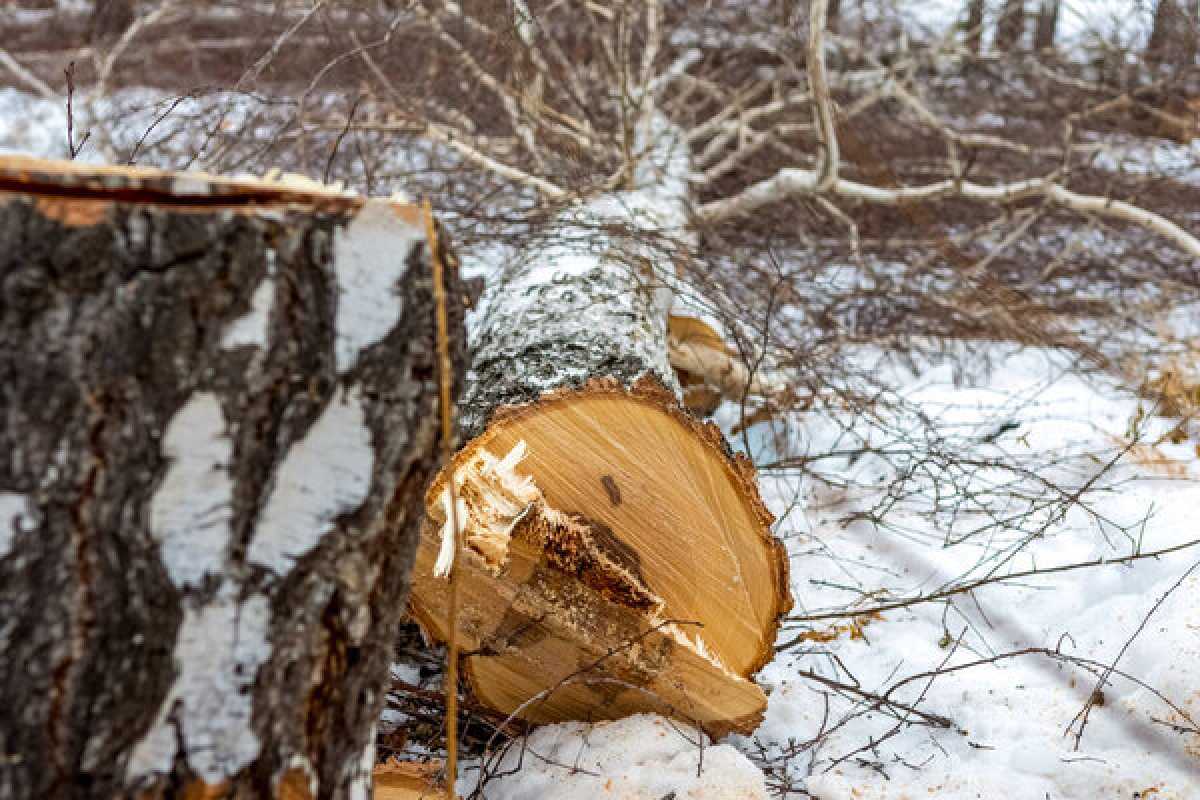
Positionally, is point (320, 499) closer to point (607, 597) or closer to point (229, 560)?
point (229, 560)

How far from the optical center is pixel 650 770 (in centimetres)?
149

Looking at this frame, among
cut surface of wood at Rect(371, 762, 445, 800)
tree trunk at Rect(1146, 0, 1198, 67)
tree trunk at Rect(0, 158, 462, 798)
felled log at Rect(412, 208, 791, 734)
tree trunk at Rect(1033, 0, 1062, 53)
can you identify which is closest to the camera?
tree trunk at Rect(0, 158, 462, 798)

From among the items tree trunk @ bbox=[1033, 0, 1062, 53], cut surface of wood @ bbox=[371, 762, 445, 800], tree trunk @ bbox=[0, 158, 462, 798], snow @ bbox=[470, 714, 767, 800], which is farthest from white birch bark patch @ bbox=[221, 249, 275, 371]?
tree trunk @ bbox=[1033, 0, 1062, 53]

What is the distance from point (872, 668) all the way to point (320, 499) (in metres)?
1.36

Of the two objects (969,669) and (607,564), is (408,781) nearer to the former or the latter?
(607,564)

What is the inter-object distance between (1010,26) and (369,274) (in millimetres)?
5371

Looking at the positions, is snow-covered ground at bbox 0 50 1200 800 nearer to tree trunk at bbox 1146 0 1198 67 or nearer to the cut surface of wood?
the cut surface of wood

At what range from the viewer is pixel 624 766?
1.50 metres

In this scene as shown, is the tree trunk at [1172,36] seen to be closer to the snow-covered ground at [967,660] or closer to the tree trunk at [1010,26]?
the tree trunk at [1010,26]

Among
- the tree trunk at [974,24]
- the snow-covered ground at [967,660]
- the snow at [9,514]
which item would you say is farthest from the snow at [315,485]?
the tree trunk at [974,24]

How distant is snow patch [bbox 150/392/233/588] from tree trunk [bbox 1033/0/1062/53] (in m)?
5.47

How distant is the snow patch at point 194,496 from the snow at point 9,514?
0.10 m

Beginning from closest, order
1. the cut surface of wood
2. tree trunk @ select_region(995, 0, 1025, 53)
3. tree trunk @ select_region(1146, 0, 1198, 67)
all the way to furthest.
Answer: the cut surface of wood, tree trunk @ select_region(1146, 0, 1198, 67), tree trunk @ select_region(995, 0, 1025, 53)

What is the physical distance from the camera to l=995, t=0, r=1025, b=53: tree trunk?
497cm
